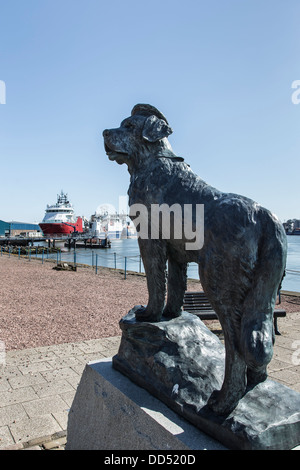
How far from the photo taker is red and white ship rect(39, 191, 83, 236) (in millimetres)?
59116

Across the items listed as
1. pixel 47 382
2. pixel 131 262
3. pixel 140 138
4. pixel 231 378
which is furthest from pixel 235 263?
pixel 131 262

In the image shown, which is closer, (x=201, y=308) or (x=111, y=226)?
(x=201, y=308)

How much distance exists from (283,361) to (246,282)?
12.4ft

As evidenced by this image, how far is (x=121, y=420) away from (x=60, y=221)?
5994cm

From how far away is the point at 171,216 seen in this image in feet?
7.98

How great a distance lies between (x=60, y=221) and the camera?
198 ft

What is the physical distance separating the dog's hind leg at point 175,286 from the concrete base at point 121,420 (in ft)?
2.18

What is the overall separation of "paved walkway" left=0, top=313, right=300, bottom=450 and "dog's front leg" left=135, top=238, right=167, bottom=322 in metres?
1.57

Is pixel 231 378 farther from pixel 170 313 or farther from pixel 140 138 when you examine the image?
pixel 140 138

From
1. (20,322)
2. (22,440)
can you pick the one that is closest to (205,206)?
(22,440)

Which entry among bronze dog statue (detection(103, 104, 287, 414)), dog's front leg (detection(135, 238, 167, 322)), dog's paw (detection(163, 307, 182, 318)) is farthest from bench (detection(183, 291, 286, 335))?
bronze dog statue (detection(103, 104, 287, 414))

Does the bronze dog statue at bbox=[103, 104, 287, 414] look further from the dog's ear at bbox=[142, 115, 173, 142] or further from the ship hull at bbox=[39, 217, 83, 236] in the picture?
the ship hull at bbox=[39, 217, 83, 236]
